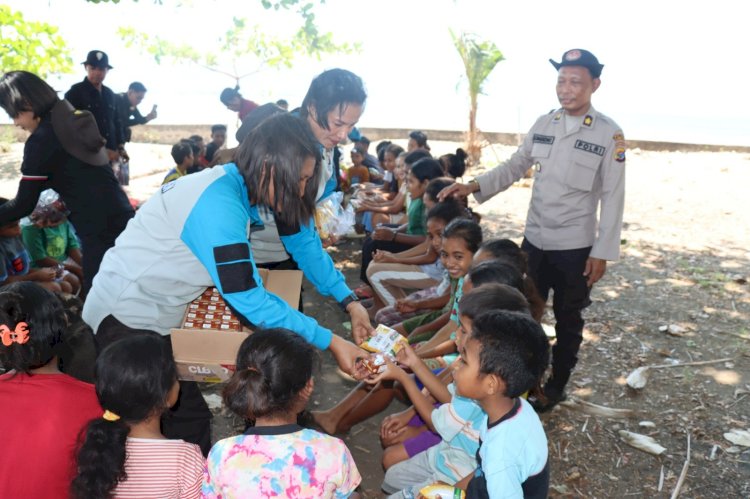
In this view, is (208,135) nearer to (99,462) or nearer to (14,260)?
(14,260)

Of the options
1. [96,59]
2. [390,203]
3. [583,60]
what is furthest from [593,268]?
[96,59]

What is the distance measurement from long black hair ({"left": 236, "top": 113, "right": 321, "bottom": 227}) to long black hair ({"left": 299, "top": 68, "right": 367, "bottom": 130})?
631 millimetres

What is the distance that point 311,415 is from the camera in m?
3.37

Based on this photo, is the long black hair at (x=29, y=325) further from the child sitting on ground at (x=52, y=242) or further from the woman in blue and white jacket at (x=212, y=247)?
the child sitting on ground at (x=52, y=242)

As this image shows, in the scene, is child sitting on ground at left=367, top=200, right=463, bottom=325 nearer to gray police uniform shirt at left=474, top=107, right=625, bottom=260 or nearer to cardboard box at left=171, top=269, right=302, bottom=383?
gray police uniform shirt at left=474, top=107, right=625, bottom=260

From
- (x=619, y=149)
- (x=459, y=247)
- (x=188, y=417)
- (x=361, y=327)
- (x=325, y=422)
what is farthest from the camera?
(x=459, y=247)

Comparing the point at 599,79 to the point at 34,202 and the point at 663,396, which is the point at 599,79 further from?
the point at 34,202

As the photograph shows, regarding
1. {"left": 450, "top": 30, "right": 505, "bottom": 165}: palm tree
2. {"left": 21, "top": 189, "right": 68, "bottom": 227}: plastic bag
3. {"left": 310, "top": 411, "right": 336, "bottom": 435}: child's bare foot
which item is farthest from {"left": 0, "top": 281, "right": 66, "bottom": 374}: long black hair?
{"left": 450, "top": 30, "right": 505, "bottom": 165}: palm tree

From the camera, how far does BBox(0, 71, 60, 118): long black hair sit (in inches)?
119

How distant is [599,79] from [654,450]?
2.03m

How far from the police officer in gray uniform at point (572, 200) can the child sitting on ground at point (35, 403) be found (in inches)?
91.8

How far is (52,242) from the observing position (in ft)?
16.1

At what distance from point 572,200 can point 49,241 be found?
420cm

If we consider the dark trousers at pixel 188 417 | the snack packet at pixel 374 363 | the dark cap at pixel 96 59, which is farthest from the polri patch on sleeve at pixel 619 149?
the dark cap at pixel 96 59
